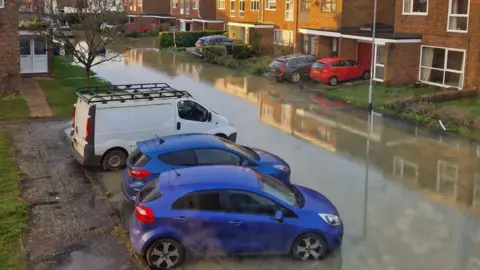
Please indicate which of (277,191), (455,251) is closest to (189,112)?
(277,191)

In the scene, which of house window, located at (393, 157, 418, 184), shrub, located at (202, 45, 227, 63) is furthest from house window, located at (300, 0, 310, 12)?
house window, located at (393, 157, 418, 184)

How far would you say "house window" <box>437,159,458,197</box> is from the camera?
1224 centimetres

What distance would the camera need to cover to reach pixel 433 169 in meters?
13.9

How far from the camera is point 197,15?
61094 millimetres

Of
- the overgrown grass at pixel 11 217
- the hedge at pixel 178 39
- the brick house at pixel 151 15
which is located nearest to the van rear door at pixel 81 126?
the overgrown grass at pixel 11 217

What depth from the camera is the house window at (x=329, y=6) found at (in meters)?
33.3

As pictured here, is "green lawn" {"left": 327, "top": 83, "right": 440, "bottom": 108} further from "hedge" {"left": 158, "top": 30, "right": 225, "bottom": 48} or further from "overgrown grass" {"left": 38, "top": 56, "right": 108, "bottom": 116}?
"hedge" {"left": 158, "top": 30, "right": 225, "bottom": 48}

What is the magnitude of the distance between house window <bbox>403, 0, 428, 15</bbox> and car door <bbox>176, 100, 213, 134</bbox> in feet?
50.4

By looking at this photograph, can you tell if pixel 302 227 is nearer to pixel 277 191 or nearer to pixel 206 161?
pixel 277 191

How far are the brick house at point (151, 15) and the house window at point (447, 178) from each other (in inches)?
2348

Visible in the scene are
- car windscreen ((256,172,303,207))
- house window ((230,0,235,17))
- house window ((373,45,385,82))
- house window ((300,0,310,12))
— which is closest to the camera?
car windscreen ((256,172,303,207))

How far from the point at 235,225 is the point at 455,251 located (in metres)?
3.53

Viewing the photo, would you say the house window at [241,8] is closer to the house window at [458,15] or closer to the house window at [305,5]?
the house window at [305,5]

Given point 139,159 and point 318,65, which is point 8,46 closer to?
point 318,65
